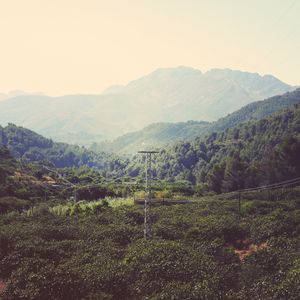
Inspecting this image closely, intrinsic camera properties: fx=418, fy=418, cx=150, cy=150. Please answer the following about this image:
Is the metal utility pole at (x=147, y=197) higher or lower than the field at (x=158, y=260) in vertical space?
higher

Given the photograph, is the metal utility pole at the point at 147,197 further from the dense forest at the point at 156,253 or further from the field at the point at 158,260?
the field at the point at 158,260

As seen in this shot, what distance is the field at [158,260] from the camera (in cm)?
2845

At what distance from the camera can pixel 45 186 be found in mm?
103312

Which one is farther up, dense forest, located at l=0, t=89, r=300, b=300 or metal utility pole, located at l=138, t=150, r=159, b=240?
metal utility pole, located at l=138, t=150, r=159, b=240

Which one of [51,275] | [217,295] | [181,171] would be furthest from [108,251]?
[181,171]

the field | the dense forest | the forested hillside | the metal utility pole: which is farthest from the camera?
the forested hillside

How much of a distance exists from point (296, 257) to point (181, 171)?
16538cm

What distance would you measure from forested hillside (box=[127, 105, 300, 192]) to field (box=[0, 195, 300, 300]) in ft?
131

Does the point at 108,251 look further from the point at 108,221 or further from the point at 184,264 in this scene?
the point at 108,221

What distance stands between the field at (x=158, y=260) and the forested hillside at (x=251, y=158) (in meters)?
40.0

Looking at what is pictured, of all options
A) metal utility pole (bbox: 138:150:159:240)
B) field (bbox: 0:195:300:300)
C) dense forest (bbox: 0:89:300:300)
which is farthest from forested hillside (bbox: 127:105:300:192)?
metal utility pole (bbox: 138:150:159:240)

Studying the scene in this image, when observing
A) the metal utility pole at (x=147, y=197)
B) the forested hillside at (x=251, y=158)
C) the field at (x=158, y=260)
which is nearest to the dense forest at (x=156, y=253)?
the field at (x=158, y=260)

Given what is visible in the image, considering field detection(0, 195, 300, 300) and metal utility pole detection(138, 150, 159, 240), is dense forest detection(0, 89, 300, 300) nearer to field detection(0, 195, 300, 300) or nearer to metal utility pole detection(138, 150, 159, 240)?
field detection(0, 195, 300, 300)

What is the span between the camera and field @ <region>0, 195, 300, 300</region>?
93.4 ft
